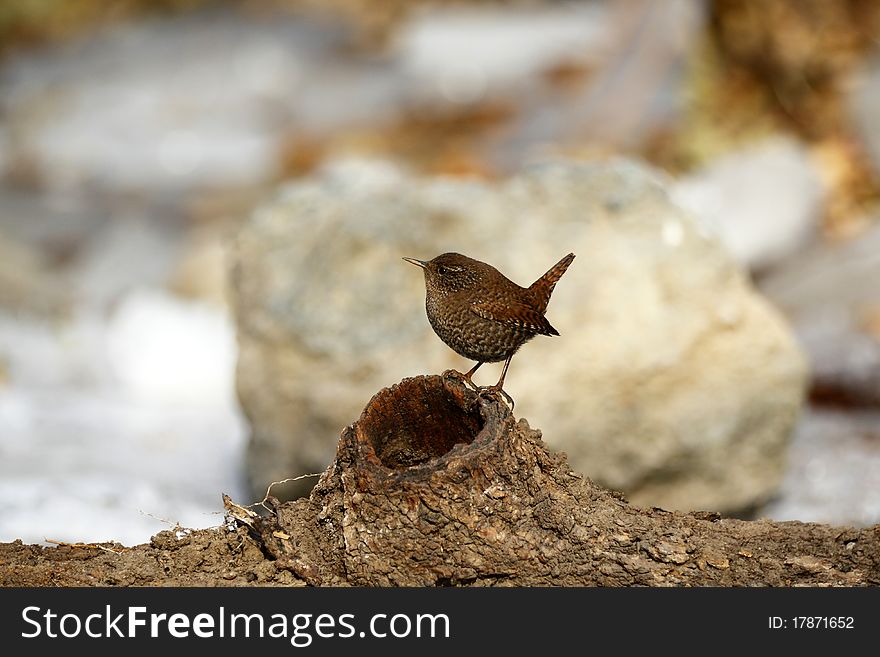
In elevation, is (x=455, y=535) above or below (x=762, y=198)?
below

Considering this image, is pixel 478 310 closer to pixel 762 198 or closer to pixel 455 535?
pixel 455 535

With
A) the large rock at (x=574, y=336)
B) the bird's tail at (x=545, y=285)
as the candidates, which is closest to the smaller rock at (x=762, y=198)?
the large rock at (x=574, y=336)

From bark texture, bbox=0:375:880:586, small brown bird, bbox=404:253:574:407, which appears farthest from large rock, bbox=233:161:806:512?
bark texture, bbox=0:375:880:586

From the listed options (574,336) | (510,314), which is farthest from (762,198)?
(510,314)

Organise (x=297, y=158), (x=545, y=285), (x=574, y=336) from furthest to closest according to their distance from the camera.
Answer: (x=297, y=158) → (x=574, y=336) → (x=545, y=285)

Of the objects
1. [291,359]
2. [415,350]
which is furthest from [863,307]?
[291,359]

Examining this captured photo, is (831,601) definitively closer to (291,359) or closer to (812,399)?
(291,359)

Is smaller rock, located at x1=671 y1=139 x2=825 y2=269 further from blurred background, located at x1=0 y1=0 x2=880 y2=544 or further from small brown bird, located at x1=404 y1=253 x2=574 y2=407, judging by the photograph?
small brown bird, located at x1=404 y1=253 x2=574 y2=407
